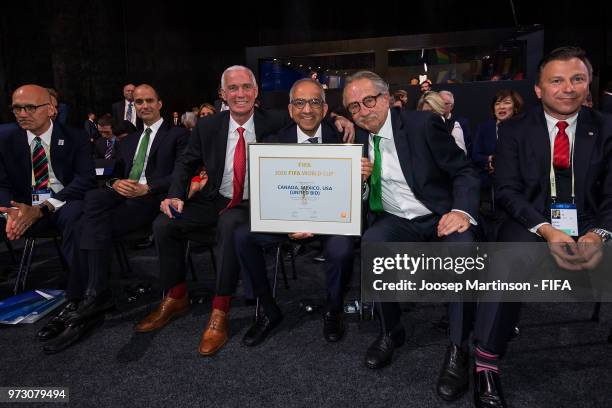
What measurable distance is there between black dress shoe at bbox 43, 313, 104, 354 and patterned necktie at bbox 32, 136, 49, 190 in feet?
3.86

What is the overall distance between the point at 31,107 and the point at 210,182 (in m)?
1.43

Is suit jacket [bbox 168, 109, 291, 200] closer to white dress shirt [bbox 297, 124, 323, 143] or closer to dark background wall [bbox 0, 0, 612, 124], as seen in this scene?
white dress shirt [bbox 297, 124, 323, 143]

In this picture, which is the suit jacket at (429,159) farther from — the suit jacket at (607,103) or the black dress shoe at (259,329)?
the suit jacket at (607,103)

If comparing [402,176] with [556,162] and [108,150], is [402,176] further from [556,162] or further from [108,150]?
[108,150]

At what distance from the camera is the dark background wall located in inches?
401

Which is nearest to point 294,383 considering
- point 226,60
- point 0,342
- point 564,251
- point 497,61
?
point 564,251

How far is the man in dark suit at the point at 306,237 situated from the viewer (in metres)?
2.63

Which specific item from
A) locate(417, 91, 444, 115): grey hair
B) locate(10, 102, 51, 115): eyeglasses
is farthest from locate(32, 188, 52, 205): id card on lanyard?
locate(417, 91, 444, 115): grey hair

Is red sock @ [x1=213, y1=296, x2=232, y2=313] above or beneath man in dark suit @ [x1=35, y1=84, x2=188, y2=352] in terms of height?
beneath

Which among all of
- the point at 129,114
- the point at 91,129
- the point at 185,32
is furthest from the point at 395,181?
the point at 185,32

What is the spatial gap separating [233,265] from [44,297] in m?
1.69

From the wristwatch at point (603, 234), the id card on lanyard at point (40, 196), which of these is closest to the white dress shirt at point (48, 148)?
the id card on lanyard at point (40, 196)

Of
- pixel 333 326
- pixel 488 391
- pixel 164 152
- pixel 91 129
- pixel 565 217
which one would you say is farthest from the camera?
pixel 91 129

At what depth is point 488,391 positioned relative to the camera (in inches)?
79.9
